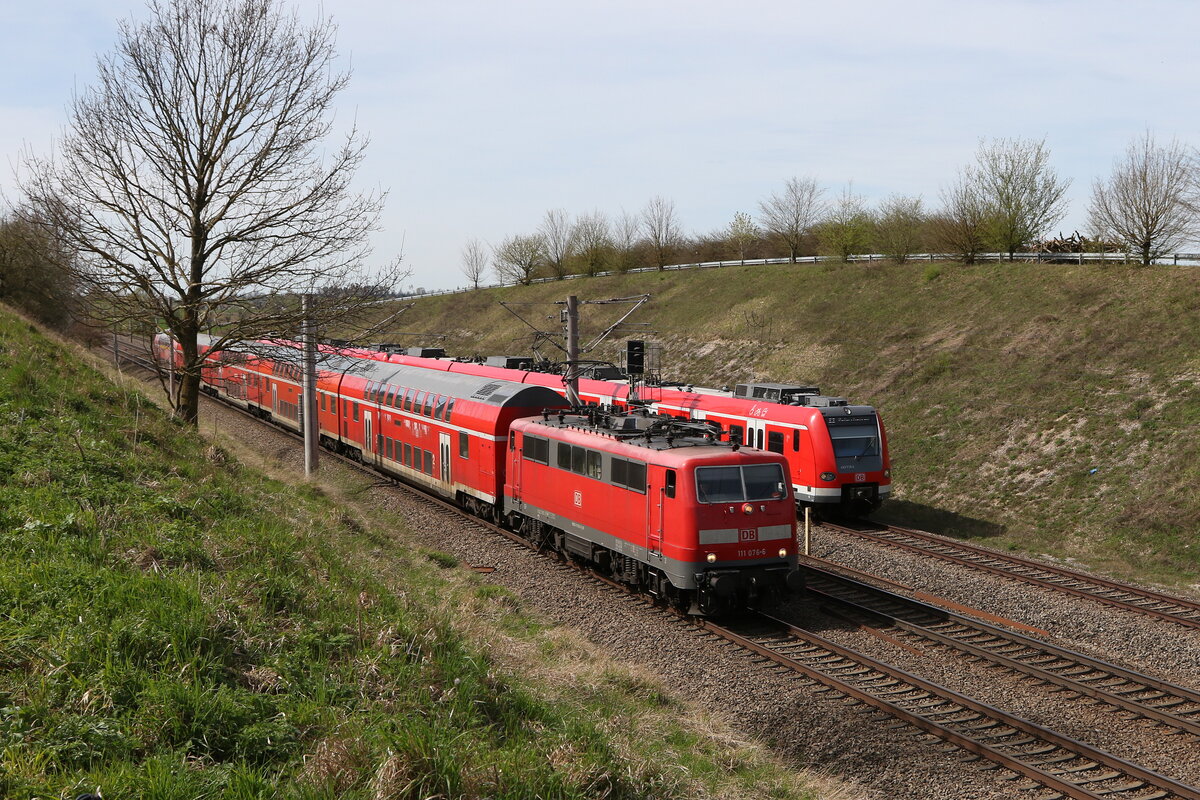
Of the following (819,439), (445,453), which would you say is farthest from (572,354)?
(819,439)

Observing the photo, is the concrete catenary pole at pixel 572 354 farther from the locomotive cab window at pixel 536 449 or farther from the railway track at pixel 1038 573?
the railway track at pixel 1038 573

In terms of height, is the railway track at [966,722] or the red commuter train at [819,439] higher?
the red commuter train at [819,439]

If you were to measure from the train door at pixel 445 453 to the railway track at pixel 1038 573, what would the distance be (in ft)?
32.5

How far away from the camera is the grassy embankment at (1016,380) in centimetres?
2184

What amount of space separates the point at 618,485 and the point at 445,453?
366 inches

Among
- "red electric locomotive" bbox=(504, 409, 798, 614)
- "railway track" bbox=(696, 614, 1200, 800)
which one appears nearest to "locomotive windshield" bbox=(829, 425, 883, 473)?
"red electric locomotive" bbox=(504, 409, 798, 614)

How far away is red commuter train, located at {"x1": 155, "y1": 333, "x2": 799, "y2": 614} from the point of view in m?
14.2

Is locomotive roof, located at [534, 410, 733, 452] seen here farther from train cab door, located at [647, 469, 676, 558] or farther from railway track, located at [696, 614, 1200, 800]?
railway track, located at [696, 614, 1200, 800]

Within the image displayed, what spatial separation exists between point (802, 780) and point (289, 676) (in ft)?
16.8

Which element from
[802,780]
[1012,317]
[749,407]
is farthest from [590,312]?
[802,780]

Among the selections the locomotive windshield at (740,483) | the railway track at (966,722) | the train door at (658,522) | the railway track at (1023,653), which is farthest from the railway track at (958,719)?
the locomotive windshield at (740,483)

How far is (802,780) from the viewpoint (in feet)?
29.9

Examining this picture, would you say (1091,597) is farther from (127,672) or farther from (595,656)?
(127,672)

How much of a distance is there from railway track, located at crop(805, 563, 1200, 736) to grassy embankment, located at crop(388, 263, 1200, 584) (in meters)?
6.25
